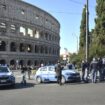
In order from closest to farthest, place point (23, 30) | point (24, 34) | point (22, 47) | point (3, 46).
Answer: point (3, 46) < point (22, 47) < point (24, 34) < point (23, 30)

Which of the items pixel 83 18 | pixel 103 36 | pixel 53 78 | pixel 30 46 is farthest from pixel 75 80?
pixel 30 46

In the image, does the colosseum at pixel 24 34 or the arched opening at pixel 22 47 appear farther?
the arched opening at pixel 22 47

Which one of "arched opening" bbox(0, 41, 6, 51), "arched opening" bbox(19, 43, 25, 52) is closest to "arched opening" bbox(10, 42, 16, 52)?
"arched opening" bbox(19, 43, 25, 52)

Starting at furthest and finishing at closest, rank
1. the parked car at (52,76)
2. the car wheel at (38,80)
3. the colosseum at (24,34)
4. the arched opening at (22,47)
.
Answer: the arched opening at (22,47) → the colosseum at (24,34) → the car wheel at (38,80) → the parked car at (52,76)

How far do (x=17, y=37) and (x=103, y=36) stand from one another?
125 feet

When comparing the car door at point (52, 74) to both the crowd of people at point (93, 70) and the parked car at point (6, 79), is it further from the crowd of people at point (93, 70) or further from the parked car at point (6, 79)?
the parked car at point (6, 79)

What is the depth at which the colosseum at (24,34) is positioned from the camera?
81.2 meters

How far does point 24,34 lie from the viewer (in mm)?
87688

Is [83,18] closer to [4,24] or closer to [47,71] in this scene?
[4,24]

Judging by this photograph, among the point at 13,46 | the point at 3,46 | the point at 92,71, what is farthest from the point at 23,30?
the point at 92,71

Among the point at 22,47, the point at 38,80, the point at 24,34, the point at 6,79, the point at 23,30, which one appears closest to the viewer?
the point at 6,79

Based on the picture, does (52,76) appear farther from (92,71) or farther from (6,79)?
(6,79)

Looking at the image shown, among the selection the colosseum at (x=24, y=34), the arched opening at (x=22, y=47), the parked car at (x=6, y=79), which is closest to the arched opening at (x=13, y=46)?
the colosseum at (x=24, y=34)

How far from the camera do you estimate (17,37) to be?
84.2 m
